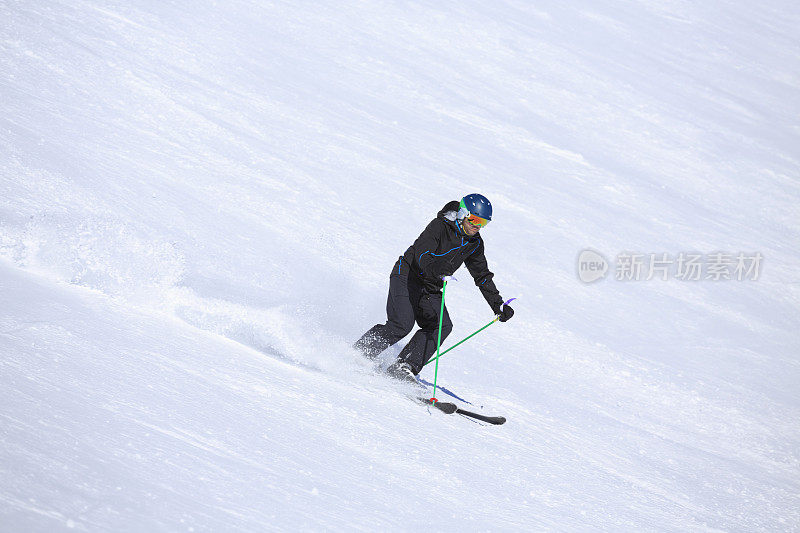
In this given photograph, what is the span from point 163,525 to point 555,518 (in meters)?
2.34

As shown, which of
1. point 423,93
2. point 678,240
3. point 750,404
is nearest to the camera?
point 750,404

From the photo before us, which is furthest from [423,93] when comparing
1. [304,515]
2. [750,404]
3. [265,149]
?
[304,515]

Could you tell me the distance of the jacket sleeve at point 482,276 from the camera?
5.46m

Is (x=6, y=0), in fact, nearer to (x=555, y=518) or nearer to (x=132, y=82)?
(x=132, y=82)

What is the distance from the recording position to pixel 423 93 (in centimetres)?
1228

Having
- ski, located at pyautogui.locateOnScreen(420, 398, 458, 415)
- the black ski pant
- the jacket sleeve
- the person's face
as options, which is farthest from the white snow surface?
the person's face

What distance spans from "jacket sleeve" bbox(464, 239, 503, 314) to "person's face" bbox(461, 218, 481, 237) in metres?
0.35

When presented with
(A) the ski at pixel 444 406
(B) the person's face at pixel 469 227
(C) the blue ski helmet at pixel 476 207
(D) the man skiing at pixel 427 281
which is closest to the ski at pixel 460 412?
(A) the ski at pixel 444 406

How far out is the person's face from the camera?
5031 mm

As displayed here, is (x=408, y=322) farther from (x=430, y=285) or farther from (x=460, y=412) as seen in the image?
(x=460, y=412)

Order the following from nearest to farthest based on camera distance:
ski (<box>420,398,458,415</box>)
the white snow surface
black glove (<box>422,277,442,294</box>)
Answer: the white snow surface → ski (<box>420,398,458,415</box>) → black glove (<box>422,277,442,294</box>)

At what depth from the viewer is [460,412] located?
16.1 feet

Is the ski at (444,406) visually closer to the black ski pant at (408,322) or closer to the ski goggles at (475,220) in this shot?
the black ski pant at (408,322)

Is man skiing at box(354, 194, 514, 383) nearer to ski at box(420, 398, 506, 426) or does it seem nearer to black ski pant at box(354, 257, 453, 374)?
black ski pant at box(354, 257, 453, 374)
